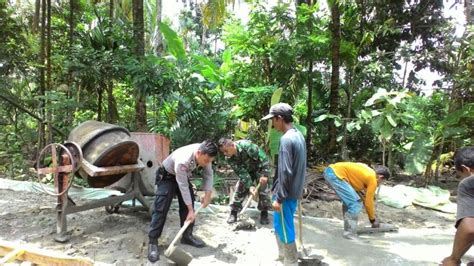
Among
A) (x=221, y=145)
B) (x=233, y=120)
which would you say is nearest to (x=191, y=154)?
(x=221, y=145)

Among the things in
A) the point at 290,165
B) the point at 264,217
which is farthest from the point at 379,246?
the point at 290,165

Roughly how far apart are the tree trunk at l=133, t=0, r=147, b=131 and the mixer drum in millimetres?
2482

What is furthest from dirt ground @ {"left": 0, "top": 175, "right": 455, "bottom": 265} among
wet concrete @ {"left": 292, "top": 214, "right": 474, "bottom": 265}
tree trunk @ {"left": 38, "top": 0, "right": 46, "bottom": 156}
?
tree trunk @ {"left": 38, "top": 0, "right": 46, "bottom": 156}

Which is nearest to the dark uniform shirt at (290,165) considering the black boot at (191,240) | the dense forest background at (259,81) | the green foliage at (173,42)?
the black boot at (191,240)

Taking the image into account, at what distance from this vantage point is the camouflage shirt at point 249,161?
559 centimetres

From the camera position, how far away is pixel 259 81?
10.1 meters

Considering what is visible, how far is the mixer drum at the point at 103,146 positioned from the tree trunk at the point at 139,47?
248 centimetres

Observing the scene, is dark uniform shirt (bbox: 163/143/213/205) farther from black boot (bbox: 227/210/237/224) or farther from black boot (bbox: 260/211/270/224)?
black boot (bbox: 260/211/270/224)

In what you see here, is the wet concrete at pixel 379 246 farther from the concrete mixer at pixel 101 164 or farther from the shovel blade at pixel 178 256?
the concrete mixer at pixel 101 164

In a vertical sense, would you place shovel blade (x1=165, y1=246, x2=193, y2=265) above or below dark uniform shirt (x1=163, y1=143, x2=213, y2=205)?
below

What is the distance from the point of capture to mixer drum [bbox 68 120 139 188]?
16.2ft

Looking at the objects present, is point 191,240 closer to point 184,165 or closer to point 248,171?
point 184,165

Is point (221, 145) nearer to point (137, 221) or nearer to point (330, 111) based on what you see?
point (137, 221)

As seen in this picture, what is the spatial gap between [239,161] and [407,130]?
16.4 feet
